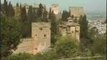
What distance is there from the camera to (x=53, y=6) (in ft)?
122

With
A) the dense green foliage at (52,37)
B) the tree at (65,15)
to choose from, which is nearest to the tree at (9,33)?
the dense green foliage at (52,37)

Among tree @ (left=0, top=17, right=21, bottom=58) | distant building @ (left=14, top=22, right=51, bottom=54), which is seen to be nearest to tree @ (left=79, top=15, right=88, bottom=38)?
distant building @ (left=14, top=22, right=51, bottom=54)

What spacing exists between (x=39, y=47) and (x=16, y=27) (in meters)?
8.15

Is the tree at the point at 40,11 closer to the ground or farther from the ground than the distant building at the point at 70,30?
farther from the ground

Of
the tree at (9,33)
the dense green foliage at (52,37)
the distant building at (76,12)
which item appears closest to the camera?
the dense green foliage at (52,37)

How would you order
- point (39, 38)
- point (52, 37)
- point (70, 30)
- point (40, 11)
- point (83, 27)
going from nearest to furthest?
point (39, 38) → point (52, 37) → point (70, 30) → point (83, 27) → point (40, 11)

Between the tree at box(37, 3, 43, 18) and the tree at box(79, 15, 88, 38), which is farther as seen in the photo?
the tree at box(37, 3, 43, 18)

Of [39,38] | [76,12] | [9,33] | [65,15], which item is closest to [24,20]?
[39,38]

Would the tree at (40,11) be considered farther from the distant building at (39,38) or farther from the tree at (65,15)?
the distant building at (39,38)

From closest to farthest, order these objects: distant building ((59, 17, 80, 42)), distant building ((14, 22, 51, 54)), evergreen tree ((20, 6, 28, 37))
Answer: distant building ((14, 22, 51, 54)) → distant building ((59, 17, 80, 42)) → evergreen tree ((20, 6, 28, 37))

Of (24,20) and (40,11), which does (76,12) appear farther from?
(24,20)

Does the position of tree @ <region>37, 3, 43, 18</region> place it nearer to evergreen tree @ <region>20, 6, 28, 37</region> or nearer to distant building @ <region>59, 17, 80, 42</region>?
evergreen tree @ <region>20, 6, 28, 37</region>

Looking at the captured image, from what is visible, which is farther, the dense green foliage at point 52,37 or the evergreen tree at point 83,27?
the evergreen tree at point 83,27

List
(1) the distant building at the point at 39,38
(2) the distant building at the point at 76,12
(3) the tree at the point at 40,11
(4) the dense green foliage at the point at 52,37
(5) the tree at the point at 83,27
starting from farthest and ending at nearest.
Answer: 1. (2) the distant building at the point at 76,12
2. (3) the tree at the point at 40,11
3. (5) the tree at the point at 83,27
4. (1) the distant building at the point at 39,38
5. (4) the dense green foliage at the point at 52,37
